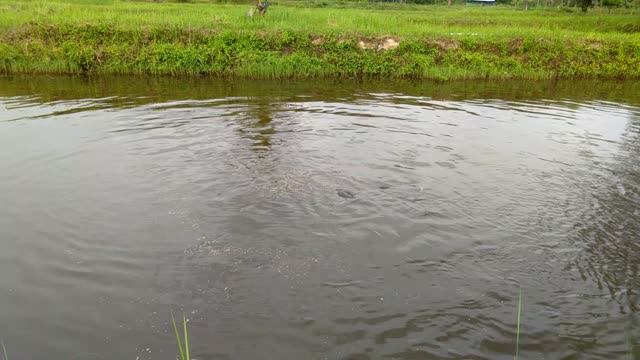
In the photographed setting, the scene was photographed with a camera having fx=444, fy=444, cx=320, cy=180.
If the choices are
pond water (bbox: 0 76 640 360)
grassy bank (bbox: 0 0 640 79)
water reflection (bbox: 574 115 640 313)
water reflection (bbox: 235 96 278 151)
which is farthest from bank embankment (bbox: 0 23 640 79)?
water reflection (bbox: 574 115 640 313)

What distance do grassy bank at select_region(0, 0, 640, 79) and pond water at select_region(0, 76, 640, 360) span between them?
4669 mm

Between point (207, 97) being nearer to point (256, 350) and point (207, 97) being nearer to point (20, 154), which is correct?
point (20, 154)

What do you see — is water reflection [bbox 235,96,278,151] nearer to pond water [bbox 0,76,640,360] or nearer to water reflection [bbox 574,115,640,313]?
pond water [bbox 0,76,640,360]

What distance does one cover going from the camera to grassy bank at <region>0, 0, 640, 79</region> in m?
13.1

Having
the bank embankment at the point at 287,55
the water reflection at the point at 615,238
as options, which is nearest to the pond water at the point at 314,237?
the water reflection at the point at 615,238

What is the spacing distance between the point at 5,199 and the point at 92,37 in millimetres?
9988

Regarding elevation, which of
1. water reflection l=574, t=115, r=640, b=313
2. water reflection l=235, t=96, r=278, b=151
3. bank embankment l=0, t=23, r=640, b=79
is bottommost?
water reflection l=574, t=115, r=640, b=313

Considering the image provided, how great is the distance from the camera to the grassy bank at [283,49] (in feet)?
42.9

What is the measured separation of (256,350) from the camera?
10.00 ft

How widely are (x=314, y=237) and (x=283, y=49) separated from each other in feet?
34.4

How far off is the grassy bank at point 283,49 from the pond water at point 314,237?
467 cm

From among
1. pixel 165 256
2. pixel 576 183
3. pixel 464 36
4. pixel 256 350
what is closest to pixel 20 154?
pixel 165 256

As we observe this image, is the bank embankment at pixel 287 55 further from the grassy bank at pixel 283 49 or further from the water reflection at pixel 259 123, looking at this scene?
the water reflection at pixel 259 123

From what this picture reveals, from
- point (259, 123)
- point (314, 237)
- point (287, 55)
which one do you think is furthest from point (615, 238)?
point (287, 55)
